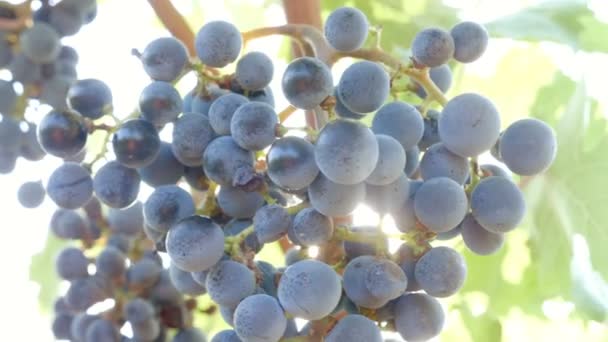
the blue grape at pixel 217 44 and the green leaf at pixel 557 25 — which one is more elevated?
the blue grape at pixel 217 44

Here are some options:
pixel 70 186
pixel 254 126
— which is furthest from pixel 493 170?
pixel 70 186

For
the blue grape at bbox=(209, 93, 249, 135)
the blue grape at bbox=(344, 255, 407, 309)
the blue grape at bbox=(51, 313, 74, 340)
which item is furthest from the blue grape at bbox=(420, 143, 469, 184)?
the blue grape at bbox=(51, 313, 74, 340)

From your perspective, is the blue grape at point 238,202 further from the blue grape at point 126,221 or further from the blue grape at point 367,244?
the blue grape at point 126,221

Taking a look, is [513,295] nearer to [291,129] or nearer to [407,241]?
[407,241]

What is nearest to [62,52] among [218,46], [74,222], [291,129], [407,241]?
[74,222]

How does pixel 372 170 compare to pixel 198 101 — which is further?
pixel 198 101

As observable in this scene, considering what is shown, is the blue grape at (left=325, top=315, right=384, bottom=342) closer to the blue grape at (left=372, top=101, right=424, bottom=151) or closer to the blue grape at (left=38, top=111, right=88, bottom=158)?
the blue grape at (left=372, top=101, right=424, bottom=151)

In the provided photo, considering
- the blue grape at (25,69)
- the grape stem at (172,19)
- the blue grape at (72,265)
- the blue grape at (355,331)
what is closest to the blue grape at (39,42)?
the blue grape at (25,69)
